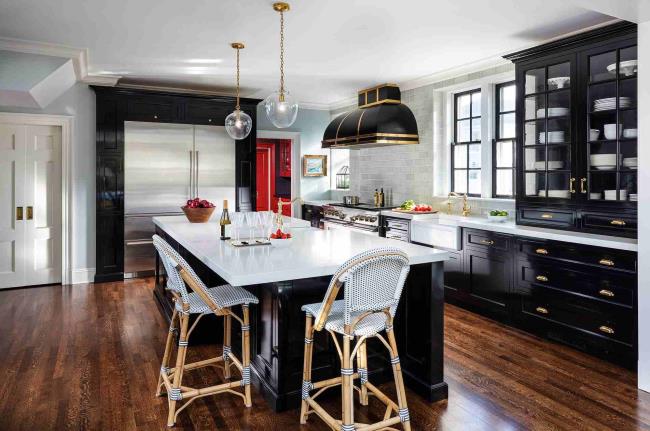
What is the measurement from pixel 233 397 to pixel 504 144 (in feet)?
13.0

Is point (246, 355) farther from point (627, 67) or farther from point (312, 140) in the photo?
point (312, 140)

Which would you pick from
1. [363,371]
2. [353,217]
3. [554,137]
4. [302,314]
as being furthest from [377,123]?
[363,371]

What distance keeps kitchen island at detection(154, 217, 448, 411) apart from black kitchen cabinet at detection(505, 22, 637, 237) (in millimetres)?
1709

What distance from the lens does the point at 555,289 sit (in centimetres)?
396

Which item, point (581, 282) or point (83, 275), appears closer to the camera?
point (581, 282)

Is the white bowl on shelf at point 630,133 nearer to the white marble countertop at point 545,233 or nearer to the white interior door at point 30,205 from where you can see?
the white marble countertop at point 545,233

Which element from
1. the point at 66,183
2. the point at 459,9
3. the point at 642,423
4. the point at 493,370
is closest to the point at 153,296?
the point at 66,183

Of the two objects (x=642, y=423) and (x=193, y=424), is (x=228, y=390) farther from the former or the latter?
(x=642, y=423)

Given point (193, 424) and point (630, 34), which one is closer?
point (193, 424)

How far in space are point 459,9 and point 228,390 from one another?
321 cm

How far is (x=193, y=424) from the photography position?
2656 millimetres

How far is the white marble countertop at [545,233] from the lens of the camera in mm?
3486

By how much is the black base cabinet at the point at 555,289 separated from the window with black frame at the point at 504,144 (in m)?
0.93

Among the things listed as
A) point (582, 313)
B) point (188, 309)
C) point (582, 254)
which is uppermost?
point (582, 254)
